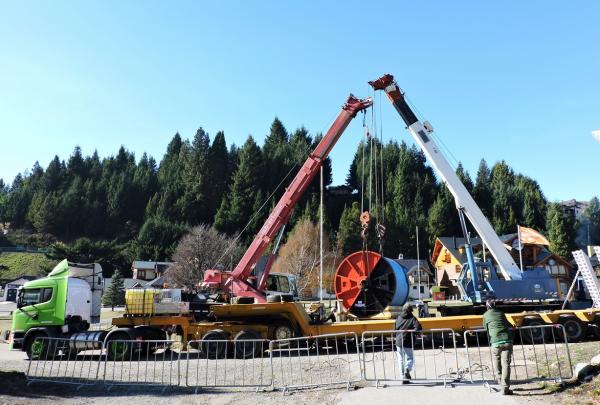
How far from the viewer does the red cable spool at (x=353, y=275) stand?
663 inches

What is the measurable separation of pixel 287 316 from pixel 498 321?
8031 millimetres

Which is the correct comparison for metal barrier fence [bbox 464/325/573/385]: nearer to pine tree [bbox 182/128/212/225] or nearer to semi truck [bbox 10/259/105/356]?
semi truck [bbox 10/259/105/356]

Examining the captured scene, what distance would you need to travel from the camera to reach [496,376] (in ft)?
29.8

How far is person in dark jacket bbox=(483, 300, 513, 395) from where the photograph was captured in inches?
325

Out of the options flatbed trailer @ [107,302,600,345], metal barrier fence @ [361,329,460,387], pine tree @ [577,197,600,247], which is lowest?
metal barrier fence @ [361,329,460,387]

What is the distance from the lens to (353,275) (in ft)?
56.5

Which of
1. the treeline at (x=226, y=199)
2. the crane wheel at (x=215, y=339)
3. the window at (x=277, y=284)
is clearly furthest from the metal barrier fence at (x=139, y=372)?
the treeline at (x=226, y=199)

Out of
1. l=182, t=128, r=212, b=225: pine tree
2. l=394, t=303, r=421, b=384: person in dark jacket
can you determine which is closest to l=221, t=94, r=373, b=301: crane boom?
l=394, t=303, r=421, b=384: person in dark jacket

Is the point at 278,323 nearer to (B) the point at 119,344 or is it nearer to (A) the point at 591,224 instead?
(B) the point at 119,344

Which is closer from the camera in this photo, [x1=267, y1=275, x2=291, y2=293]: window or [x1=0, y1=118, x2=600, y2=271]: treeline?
[x1=267, y1=275, x2=291, y2=293]: window

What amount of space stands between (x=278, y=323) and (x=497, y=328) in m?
8.31

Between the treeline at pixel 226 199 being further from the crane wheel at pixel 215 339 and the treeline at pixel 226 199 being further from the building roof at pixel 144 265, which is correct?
the crane wheel at pixel 215 339

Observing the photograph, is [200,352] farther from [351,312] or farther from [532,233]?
[532,233]

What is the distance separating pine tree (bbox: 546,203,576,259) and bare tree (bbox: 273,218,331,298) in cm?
3737
